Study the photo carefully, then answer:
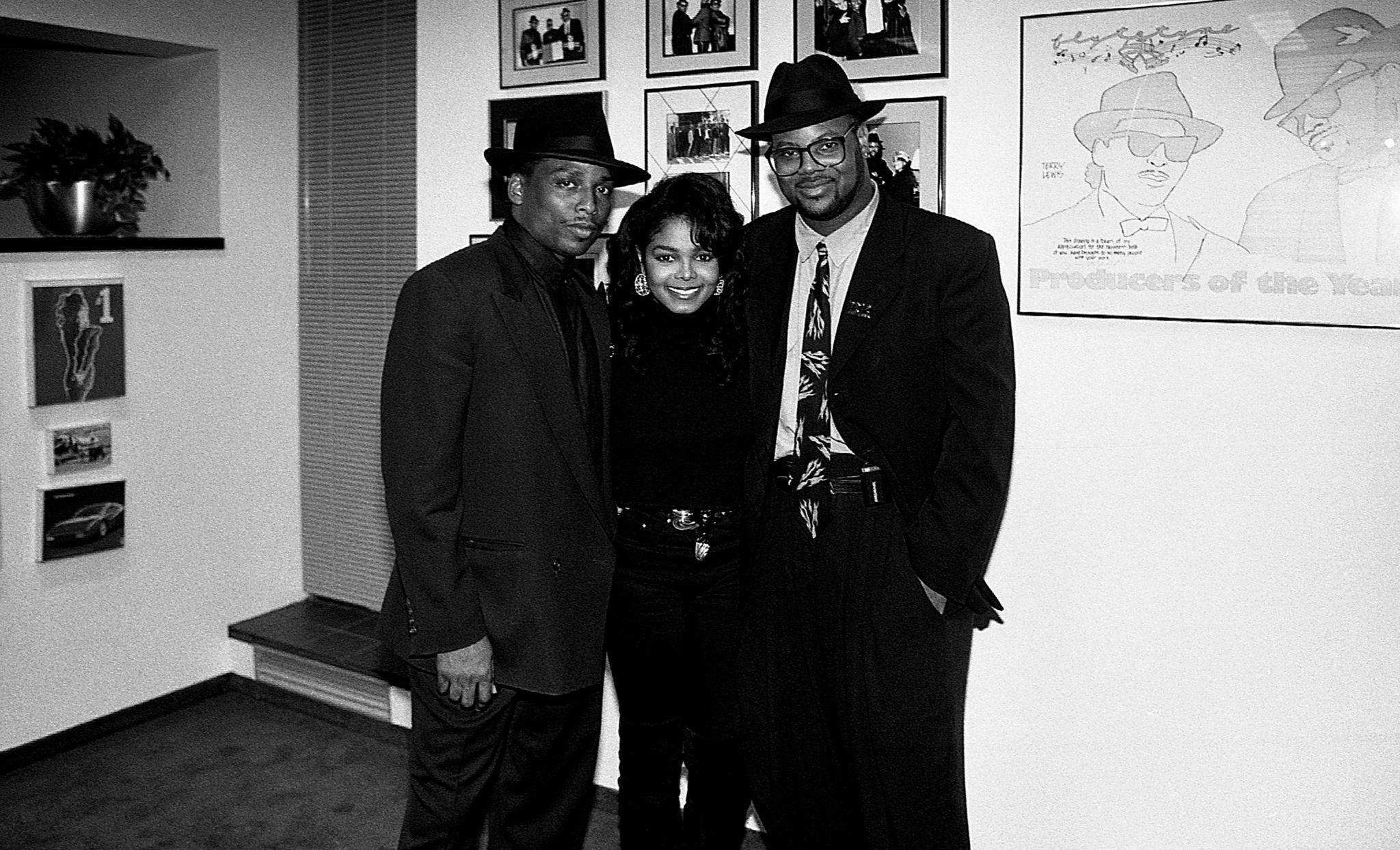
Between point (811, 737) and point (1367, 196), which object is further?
point (811, 737)

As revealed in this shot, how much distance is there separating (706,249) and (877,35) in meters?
0.78

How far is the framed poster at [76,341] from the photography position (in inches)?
143

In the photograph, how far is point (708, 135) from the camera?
3059mm

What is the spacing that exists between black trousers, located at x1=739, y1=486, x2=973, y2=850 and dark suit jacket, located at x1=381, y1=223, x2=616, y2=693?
1.13ft

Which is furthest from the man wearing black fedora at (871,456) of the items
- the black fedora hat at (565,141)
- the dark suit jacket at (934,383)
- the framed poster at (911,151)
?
the framed poster at (911,151)

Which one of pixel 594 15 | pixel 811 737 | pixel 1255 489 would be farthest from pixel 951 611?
pixel 594 15

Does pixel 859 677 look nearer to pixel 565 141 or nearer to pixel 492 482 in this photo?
pixel 492 482

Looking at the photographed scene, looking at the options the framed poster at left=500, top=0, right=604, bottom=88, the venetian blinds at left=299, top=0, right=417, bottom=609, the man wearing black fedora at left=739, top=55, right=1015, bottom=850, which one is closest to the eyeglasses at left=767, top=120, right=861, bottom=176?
the man wearing black fedora at left=739, top=55, right=1015, bottom=850

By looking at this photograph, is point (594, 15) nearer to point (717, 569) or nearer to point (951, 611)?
point (717, 569)

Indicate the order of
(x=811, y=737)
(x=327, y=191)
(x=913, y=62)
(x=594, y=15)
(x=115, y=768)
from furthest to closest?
(x=327, y=191) < (x=115, y=768) < (x=594, y=15) < (x=913, y=62) < (x=811, y=737)

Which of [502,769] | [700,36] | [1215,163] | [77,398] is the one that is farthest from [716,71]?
[77,398]

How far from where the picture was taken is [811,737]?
2.51 metres

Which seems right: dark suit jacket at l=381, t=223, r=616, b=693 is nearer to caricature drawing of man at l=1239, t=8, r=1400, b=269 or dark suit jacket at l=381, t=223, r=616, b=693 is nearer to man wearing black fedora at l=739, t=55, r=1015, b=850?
man wearing black fedora at l=739, t=55, r=1015, b=850

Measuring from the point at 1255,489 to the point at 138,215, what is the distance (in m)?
3.46
